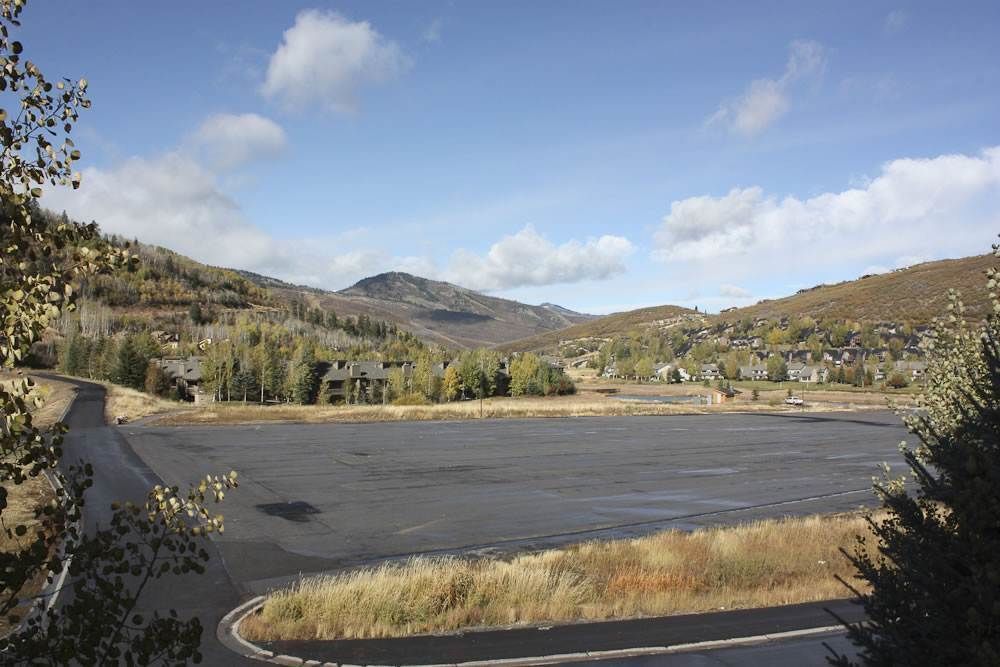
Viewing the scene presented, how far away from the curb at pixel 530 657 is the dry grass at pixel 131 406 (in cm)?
4695

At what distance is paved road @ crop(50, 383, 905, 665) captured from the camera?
18.1 meters

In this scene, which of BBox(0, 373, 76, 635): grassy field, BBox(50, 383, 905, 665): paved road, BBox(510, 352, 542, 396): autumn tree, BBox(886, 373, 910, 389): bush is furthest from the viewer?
BBox(886, 373, 910, 389): bush

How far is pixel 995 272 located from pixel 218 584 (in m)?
15.3

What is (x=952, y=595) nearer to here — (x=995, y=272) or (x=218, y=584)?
(x=995, y=272)

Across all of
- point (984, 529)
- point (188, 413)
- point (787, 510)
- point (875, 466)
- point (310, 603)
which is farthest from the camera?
point (188, 413)

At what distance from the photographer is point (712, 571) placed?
16734mm

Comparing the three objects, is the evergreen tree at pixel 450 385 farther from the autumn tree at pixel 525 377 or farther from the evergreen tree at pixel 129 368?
the evergreen tree at pixel 129 368

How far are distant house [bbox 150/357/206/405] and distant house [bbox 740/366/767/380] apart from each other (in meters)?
134

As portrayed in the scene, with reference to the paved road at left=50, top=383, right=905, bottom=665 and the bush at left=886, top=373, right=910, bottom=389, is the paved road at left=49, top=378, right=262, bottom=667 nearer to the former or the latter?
the paved road at left=50, top=383, right=905, bottom=665

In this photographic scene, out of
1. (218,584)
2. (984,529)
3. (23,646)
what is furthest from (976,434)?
(218,584)

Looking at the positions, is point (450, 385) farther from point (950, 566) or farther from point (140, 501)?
point (950, 566)

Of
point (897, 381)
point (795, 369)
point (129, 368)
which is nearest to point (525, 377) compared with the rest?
point (129, 368)

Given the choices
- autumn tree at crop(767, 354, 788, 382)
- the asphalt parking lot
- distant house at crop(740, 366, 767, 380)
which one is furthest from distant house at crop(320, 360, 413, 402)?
distant house at crop(740, 366, 767, 380)

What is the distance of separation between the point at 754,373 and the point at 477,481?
170007mm
